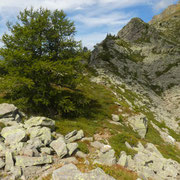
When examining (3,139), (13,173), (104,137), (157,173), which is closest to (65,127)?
(104,137)

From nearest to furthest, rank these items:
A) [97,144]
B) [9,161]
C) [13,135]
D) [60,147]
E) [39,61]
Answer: [9,161] < [60,147] < [13,135] < [97,144] < [39,61]

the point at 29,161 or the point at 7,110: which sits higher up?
the point at 7,110

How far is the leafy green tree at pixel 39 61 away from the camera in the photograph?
16.7 m

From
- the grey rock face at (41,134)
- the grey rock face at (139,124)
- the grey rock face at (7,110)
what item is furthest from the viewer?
the grey rock face at (139,124)

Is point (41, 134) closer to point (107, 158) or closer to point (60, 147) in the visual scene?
point (60, 147)

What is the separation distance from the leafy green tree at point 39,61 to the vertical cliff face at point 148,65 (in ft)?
78.1

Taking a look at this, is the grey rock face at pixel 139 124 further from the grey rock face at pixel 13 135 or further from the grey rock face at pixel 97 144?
the grey rock face at pixel 13 135

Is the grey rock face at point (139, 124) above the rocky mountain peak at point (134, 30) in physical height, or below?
below

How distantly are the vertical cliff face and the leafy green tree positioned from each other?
78.1ft

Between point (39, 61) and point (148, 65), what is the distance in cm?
5009

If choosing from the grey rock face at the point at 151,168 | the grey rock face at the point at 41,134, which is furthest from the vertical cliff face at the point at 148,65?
the grey rock face at the point at 41,134

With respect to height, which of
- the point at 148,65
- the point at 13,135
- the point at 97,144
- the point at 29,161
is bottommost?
the point at 97,144

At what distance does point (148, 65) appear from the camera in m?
57.0

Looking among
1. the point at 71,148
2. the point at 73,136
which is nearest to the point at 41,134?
Result: the point at 71,148
